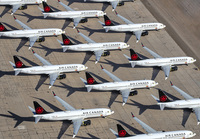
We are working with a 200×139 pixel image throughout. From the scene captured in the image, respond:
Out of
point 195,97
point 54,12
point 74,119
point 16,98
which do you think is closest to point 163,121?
point 195,97

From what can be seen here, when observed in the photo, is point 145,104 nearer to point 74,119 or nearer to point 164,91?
point 164,91

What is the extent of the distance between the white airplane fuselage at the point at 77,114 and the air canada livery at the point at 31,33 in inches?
1152

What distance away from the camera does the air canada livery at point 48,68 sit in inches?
4072

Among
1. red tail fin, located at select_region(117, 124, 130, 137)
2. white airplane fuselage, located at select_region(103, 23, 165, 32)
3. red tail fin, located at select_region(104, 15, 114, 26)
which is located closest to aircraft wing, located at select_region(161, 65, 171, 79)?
white airplane fuselage, located at select_region(103, 23, 165, 32)

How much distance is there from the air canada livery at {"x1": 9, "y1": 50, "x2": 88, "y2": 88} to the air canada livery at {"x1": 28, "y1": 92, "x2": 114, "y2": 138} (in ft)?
29.0

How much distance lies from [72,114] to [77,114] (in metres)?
1.23

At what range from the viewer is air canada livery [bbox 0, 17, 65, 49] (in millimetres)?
115000

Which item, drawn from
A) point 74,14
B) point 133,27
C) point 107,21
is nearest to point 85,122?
point 107,21

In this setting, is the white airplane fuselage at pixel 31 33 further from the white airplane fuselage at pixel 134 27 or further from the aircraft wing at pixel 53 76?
the aircraft wing at pixel 53 76

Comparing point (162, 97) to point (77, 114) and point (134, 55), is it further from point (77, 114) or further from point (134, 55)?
point (77, 114)

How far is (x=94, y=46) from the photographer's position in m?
116

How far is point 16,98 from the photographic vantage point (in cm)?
10019

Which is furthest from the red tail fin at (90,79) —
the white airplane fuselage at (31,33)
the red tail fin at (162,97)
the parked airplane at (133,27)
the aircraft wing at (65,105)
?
the parked airplane at (133,27)

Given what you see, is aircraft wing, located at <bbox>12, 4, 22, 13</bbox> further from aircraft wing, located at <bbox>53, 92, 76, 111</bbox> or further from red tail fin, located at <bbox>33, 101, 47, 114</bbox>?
red tail fin, located at <bbox>33, 101, 47, 114</bbox>
